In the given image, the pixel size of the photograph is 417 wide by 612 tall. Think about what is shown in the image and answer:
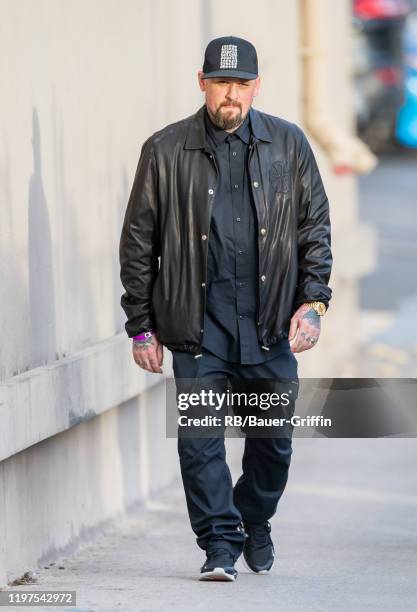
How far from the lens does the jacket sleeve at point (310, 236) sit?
536 centimetres

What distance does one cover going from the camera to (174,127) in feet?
17.6

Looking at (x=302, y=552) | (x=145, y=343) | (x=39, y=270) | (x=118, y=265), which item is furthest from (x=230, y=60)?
(x=302, y=552)

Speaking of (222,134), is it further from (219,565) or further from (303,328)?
(219,565)

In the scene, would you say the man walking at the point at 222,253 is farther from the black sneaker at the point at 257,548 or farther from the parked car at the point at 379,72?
the parked car at the point at 379,72

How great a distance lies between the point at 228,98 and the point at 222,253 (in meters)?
0.52

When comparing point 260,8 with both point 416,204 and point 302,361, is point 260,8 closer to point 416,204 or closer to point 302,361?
point 302,361

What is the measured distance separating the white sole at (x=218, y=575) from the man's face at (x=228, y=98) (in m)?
1.51

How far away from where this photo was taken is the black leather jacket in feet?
17.2

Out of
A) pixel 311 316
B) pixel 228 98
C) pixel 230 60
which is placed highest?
pixel 230 60

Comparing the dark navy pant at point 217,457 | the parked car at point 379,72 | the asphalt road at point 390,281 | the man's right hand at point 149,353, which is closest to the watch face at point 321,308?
the dark navy pant at point 217,457

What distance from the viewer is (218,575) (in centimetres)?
541

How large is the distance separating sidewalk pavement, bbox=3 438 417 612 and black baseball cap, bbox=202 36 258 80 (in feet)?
5.68

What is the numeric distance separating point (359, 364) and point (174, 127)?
6.25m

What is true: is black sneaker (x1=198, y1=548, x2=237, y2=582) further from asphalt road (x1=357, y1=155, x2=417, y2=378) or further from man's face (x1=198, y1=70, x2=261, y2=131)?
asphalt road (x1=357, y1=155, x2=417, y2=378)
